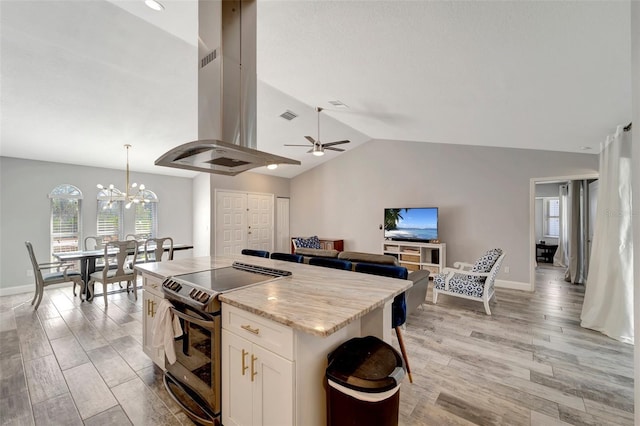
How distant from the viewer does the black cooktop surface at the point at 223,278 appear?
5.89 ft

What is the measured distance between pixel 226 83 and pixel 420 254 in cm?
490

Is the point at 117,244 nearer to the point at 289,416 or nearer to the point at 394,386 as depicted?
the point at 289,416

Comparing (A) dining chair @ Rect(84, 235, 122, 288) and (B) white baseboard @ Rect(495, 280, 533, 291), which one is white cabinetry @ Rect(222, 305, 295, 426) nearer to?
(A) dining chair @ Rect(84, 235, 122, 288)

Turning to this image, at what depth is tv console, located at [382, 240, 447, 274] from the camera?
5.27 m

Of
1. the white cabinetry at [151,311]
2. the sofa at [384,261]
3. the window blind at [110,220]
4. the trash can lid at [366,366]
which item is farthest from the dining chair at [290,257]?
the window blind at [110,220]

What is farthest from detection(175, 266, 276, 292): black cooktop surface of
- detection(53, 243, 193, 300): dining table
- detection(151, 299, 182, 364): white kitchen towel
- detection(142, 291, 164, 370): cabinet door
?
detection(53, 243, 193, 300): dining table

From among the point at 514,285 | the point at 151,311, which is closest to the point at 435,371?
the point at 151,311

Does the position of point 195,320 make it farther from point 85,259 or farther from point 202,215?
point 202,215

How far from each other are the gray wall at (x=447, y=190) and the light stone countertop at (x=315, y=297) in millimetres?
4122

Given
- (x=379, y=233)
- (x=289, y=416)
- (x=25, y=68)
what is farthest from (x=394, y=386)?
(x=379, y=233)

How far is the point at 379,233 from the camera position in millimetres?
6371

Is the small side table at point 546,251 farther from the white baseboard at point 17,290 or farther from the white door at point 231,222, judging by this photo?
the white baseboard at point 17,290

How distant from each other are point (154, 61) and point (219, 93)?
63.2 inches

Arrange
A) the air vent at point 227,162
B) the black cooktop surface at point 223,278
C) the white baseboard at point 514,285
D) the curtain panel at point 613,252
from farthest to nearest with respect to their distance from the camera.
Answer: the white baseboard at point 514,285, the curtain panel at point 613,252, the air vent at point 227,162, the black cooktop surface at point 223,278
